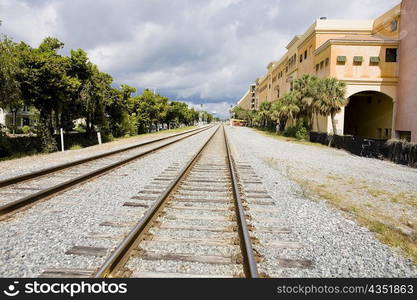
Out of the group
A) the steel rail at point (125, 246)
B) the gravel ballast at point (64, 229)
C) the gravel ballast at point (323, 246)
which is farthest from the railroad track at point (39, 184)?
the gravel ballast at point (323, 246)

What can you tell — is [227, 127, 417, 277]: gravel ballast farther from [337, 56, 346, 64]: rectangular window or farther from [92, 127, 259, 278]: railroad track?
[337, 56, 346, 64]: rectangular window

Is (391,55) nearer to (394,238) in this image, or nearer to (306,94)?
(306,94)

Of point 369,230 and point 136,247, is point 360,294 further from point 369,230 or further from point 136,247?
point 136,247

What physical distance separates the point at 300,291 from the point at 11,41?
55.1 feet

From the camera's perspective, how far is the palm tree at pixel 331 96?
2662cm

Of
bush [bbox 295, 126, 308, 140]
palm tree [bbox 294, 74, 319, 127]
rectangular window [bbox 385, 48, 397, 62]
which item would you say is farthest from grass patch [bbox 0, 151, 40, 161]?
rectangular window [bbox 385, 48, 397, 62]

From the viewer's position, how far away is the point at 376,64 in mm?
30688

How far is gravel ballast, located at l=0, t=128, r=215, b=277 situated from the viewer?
309 centimetres

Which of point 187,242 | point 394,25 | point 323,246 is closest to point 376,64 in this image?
point 394,25

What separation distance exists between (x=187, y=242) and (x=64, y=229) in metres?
2.16

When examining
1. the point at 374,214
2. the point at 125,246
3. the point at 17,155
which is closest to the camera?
the point at 125,246

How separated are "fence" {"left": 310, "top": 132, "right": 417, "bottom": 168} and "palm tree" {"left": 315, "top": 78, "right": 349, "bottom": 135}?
6.92 meters

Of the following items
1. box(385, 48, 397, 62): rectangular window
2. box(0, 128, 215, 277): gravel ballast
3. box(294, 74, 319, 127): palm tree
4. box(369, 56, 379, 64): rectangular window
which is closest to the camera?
box(0, 128, 215, 277): gravel ballast

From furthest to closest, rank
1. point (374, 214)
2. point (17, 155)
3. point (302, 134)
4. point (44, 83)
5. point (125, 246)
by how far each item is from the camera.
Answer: point (302, 134), point (44, 83), point (17, 155), point (374, 214), point (125, 246)
